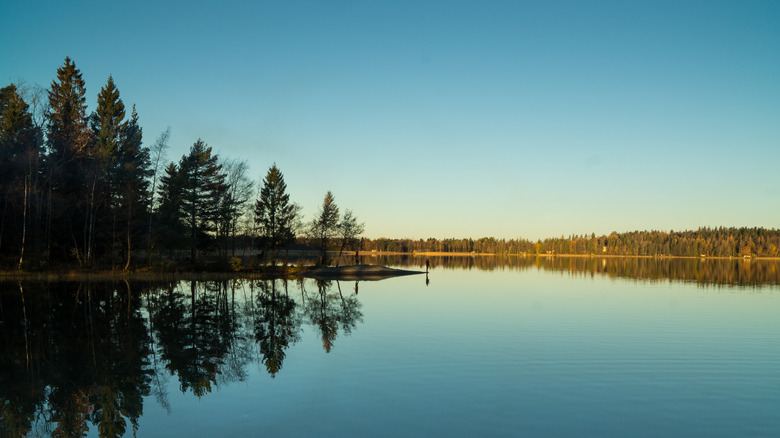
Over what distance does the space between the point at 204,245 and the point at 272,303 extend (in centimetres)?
2754

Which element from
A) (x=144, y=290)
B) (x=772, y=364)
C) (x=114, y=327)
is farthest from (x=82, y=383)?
(x=144, y=290)

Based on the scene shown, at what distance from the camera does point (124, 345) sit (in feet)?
49.6

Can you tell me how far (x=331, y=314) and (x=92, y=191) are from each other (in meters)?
29.4

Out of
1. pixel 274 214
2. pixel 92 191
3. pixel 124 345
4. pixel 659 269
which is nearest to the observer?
pixel 124 345

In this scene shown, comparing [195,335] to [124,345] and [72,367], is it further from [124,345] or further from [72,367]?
[72,367]

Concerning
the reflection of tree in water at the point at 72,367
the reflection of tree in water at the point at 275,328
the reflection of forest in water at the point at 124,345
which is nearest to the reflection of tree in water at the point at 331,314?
the reflection of forest in water at the point at 124,345

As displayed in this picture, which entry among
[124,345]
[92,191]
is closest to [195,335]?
[124,345]

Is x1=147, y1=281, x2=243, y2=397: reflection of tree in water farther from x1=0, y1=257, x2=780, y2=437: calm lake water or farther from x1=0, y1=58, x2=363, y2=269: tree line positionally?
x1=0, y1=58, x2=363, y2=269: tree line

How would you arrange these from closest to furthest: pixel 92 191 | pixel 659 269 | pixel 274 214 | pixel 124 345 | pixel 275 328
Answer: pixel 124 345
pixel 275 328
pixel 92 191
pixel 274 214
pixel 659 269

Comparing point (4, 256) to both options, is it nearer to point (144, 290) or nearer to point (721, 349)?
point (144, 290)

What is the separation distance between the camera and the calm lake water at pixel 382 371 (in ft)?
28.6

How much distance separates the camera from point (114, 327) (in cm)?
1819

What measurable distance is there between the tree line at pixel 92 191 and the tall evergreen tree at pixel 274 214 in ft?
18.2

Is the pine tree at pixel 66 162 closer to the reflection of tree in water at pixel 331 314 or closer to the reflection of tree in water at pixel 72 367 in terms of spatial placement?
the reflection of tree in water at pixel 72 367
